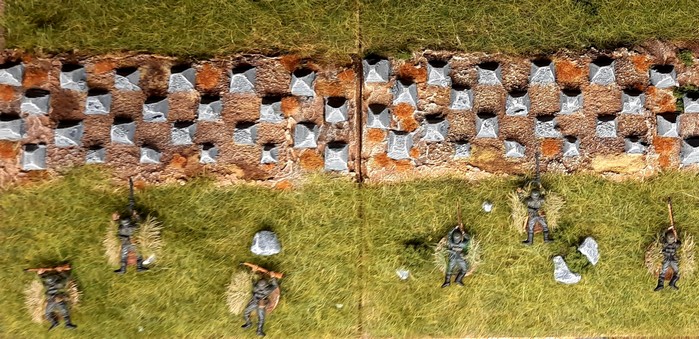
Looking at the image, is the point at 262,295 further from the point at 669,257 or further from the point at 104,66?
the point at 669,257

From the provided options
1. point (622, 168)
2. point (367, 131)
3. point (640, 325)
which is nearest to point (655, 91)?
point (622, 168)

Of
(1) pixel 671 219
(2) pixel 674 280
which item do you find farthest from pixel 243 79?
(2) pixel 674 280

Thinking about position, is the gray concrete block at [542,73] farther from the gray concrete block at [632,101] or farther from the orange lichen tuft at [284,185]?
the orange lichen tuft at [284,185]

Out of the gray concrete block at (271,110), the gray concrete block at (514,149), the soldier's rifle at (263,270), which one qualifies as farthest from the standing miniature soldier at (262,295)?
the gray concrete block at (514,149)

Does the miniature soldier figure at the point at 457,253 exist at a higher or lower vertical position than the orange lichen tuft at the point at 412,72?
lower

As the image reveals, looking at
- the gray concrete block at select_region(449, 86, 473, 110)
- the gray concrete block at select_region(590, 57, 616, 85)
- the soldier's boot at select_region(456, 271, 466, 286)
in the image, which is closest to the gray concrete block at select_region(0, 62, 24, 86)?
the gray concrete block at select_region(449, 86, 473, 110)

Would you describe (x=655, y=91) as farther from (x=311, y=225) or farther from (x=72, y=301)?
(x=72, y=301)
